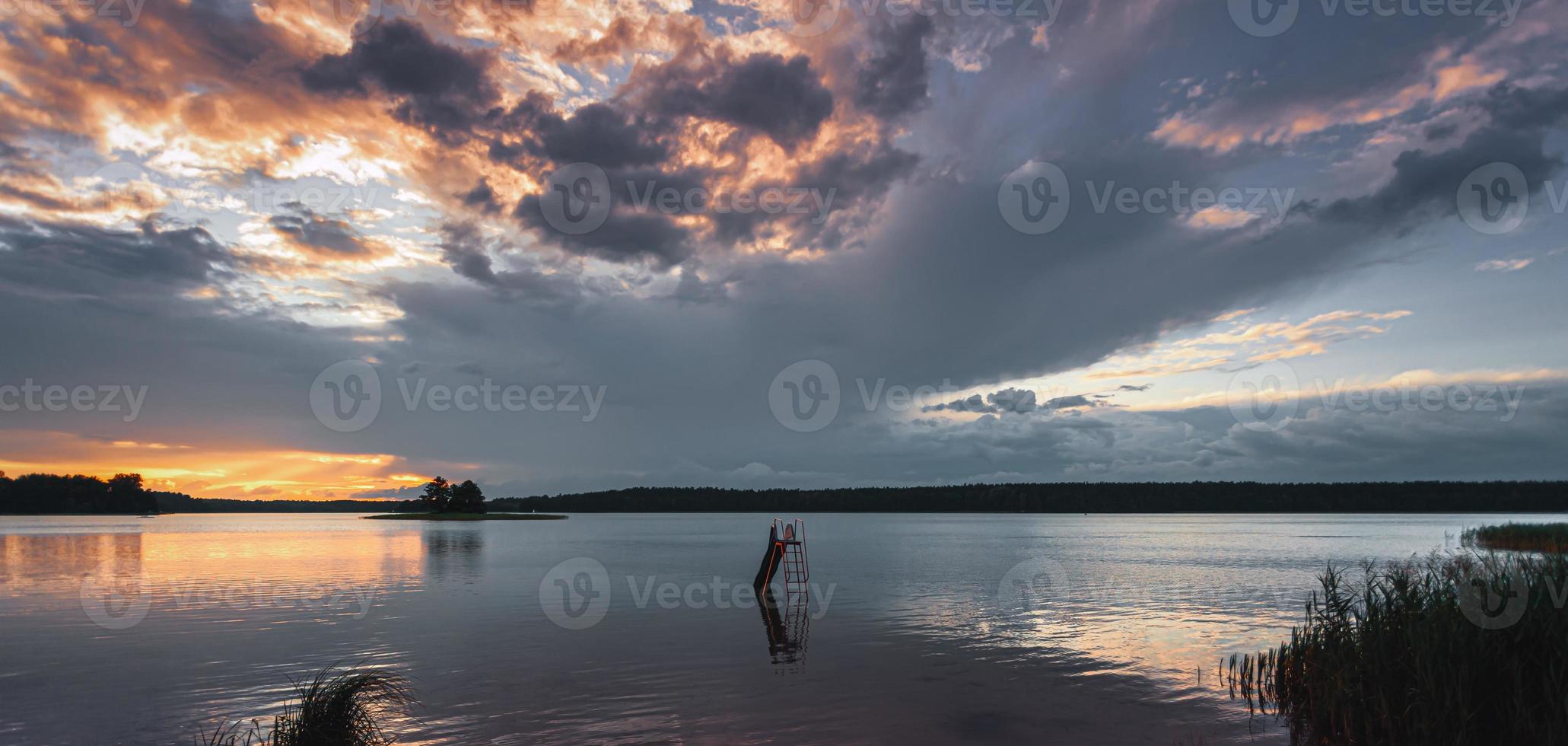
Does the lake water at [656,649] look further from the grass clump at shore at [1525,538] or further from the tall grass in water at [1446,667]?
the grass clump at shore at [1525,538]

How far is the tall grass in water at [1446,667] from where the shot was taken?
42.1 feet

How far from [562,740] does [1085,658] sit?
53.4 feet

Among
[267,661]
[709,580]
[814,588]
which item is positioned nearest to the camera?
[267,661]

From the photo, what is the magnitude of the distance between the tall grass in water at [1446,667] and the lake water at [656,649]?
1889 mm

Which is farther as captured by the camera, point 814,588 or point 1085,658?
point 814,588

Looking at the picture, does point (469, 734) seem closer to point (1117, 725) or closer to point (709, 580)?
point (1117, 725)

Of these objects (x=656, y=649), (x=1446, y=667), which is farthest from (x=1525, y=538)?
(x=656, y=649)

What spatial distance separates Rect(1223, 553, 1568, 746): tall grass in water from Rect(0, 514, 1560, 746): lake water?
189 centimetres

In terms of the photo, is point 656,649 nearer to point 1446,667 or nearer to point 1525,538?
point 1446,667

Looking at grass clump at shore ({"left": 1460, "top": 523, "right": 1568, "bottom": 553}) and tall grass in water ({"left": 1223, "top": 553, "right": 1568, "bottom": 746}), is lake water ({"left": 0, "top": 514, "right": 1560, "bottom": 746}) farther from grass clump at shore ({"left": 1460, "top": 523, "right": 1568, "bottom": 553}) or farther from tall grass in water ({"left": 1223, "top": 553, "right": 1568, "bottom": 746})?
grass clump at shore ({"left": 1460, "top": 523, "right": 1568, "bottom": 553})

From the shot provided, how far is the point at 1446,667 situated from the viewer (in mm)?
13406

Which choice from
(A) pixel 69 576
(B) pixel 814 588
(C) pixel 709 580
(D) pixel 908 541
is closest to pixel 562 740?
(B) pixel 814 588

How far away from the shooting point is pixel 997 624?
3147 centimetres

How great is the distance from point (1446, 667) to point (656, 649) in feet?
66.4
